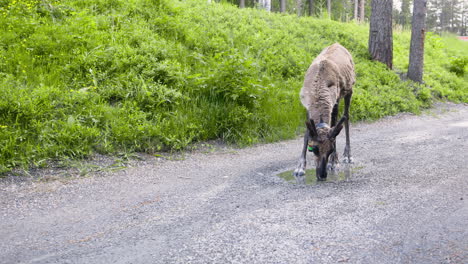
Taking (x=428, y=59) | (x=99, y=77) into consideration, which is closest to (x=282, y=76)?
(x=99, y=77)

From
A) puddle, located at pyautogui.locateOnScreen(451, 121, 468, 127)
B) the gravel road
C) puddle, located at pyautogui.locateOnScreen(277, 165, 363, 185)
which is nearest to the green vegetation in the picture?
the gravel road

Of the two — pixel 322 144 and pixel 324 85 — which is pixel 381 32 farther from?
pixel 322 144

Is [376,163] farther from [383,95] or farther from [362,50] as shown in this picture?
[362,50]

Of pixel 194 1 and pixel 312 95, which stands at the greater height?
pixel 194 1

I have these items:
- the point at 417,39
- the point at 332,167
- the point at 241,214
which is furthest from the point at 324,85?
the point at 417,39

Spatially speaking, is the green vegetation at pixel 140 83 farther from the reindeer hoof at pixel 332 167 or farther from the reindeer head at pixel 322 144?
the reindeer head at pixel 322 144

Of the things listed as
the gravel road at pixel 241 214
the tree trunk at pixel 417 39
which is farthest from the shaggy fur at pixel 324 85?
the tree trunk at pixel 417 39

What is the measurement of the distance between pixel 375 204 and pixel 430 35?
22.6m

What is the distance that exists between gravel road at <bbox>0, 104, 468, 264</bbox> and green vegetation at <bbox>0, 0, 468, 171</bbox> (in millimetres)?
960

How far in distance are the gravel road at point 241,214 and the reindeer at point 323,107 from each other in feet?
1.30

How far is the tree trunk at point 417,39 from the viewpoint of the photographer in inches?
562

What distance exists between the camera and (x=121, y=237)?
12.8 ft

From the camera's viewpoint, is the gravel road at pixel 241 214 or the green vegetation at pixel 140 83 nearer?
the gravel road at pixel 241 214

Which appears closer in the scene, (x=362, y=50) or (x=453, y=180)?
(x=453, y=180)
